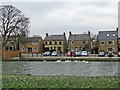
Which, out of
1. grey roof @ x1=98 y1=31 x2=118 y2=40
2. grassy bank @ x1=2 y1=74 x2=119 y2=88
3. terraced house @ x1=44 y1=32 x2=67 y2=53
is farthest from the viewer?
terraced house @ x1=44 y1=32 x2=67 y2=53

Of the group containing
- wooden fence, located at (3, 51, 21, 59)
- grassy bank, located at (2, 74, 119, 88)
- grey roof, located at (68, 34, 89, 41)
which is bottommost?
grassy bank, located at (2, 74, 119, 88)

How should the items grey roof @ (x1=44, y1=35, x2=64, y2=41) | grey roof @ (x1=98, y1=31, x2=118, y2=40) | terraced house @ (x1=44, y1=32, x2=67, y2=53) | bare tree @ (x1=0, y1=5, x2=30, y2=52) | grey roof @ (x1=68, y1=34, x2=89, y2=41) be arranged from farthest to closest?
grey roof @ (x1=44, y1=35, x2=64, y2=41)
terraced house @ (x1=44, y1=32, x2=67, y2=53)
grey roof @ (x1=68, y1=34, x2=89, y2=41)
grey roof @ (x1=98, y1=31, x2=118, y2=40)
bare tree @ (x1=0, y1=5, x2=30, y2=52)

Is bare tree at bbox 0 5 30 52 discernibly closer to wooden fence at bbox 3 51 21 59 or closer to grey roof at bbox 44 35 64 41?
wooden fence at bbox 3 51 21 59

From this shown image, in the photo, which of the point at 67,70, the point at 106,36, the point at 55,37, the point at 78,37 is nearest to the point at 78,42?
the point at 78,37

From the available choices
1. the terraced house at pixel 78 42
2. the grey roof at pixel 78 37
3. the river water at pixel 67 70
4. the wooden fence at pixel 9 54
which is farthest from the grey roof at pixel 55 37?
the river water at pixel 67 70

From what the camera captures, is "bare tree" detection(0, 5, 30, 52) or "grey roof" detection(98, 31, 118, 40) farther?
"grey roof" detection(98, 31, 118, 40)

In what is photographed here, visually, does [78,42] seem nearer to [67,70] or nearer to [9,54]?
[9,54]

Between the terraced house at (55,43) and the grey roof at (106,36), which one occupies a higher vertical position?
the grey roof at (106,36)

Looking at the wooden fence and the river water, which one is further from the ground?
the wooden fence

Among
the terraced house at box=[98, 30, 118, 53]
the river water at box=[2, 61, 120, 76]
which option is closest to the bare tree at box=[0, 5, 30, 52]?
the river water at box=[2, 61, 120, 76]

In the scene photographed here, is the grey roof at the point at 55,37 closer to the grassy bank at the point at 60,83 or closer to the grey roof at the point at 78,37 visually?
the grey roof at the point at 78,37

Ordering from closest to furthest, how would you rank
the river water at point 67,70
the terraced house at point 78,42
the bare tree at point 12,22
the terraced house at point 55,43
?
the river water at point 67,70
the bare tree at point 12,22
the terraced house at point 78,42
the terraced house at point 55,43

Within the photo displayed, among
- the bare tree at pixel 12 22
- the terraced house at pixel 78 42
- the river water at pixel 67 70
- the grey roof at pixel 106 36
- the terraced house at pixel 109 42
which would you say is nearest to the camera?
the river water at pixel 67 70

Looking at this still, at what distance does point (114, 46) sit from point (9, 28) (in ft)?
118
